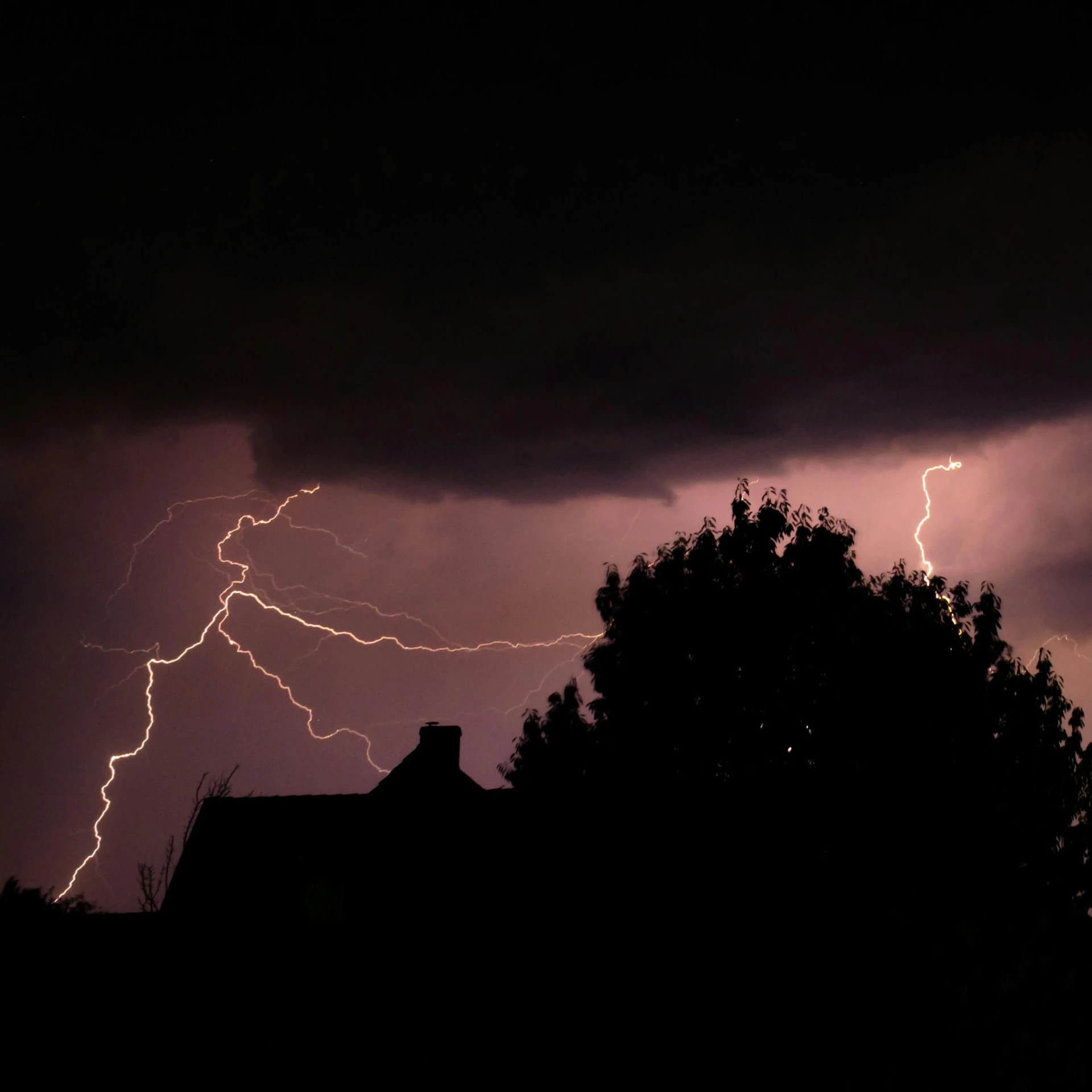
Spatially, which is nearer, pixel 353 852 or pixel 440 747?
pixel 353 852

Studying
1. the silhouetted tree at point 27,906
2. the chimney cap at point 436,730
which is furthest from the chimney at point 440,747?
the silhouetted tree at point 27,906

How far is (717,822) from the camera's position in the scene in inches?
600

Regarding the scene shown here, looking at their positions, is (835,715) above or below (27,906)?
above

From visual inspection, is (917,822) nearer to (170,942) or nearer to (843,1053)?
(843,1053)

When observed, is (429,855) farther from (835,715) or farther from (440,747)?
(835,715)

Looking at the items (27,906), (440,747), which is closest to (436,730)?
(440,747)

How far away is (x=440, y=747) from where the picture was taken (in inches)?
909

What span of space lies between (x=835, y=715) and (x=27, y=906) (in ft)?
43.5

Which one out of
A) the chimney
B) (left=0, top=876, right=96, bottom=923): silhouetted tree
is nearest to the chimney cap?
the chimney

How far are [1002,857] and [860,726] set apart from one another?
10.8 feet

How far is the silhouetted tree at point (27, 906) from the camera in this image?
8508 mm

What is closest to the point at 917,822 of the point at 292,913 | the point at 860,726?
the point at 860,726

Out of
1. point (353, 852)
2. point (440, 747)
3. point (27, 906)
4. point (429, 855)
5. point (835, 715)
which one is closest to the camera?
point (27, 906)

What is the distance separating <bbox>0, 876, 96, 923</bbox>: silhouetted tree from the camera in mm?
8508
